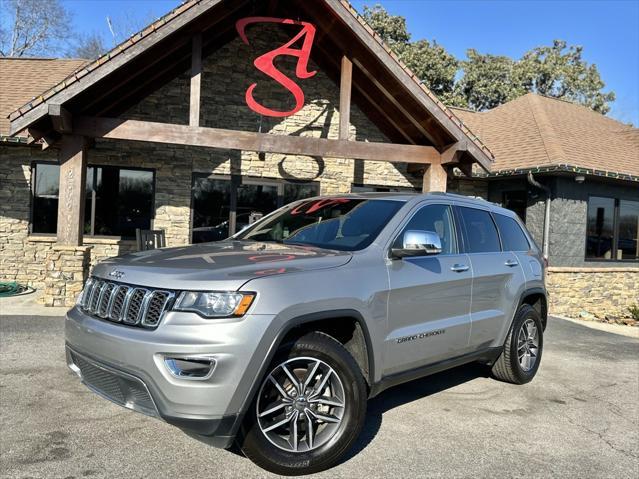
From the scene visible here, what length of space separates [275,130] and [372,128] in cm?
236

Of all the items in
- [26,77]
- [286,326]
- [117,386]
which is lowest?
[117,386]

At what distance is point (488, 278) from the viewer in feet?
15.6

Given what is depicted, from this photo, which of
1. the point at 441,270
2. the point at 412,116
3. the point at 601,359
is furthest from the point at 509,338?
the point at 412,116

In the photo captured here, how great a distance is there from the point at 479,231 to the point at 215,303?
299cm

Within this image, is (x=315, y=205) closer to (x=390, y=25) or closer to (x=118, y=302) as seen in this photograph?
(x=118, y=302)

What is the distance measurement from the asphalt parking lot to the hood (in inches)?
47.8

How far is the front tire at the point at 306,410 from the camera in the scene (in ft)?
10.2

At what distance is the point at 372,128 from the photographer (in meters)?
12.5

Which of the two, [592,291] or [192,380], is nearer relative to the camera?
[192,380]

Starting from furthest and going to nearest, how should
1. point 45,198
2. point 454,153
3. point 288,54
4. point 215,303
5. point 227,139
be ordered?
point 45,198, point 454,153, point 288,54, point 227,139, point 215,303

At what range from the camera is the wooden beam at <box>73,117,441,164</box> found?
28.3 feet

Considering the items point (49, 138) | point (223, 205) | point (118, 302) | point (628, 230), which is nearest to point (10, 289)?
point (49, 138)

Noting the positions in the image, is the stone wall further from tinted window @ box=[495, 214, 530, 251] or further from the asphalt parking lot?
tinted window @ box=[495, 214, 530, 251]

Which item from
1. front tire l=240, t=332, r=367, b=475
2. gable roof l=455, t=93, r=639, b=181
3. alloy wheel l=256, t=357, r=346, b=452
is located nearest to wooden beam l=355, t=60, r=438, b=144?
gable roof l=455, t=93, r=639, b=181
